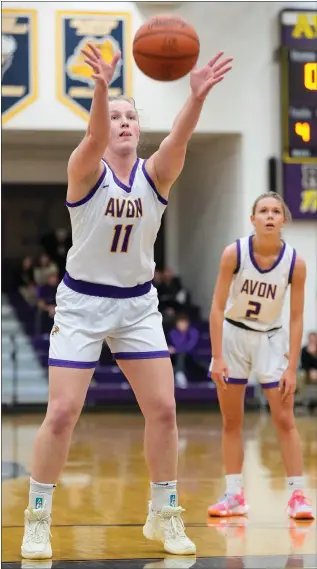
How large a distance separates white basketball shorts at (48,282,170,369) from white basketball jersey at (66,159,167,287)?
0.09 meters

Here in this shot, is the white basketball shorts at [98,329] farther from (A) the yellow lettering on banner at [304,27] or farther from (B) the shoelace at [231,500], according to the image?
(A) the yellow lettering on banner at [304,27]

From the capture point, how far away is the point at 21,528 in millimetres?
5109

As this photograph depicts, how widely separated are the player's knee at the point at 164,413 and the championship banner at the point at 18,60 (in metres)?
8.69

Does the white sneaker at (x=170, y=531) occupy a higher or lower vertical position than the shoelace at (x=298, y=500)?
higher

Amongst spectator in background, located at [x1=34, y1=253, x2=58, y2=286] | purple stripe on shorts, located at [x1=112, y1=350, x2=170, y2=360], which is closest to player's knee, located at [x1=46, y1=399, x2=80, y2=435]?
purple stripe on shorts, located at [x1=112, y1=350, x2=170, y2=360]

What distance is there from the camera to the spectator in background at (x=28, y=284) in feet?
50.8

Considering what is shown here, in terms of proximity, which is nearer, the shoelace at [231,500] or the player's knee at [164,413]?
the player's knee at [164,413]

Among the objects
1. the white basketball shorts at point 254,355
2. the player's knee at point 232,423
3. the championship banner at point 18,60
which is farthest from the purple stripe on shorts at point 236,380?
the championship banner at point 18,60

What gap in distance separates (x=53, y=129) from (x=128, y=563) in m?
9.37

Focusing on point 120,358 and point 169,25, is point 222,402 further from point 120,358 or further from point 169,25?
point 169,25

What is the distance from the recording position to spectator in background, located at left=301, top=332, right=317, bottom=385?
12.6m

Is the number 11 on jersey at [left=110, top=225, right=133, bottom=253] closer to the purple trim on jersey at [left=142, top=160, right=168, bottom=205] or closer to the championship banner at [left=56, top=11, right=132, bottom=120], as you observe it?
the purple trim on jersey at [left=142, top=160, right=168, bottom=205]

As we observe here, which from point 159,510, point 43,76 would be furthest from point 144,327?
point 43,76

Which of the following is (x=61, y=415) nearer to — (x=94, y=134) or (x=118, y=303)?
(x=118, y=303)
